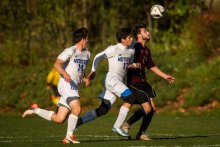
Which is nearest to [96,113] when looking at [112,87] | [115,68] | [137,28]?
[112,87]

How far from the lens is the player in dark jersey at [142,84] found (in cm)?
1449

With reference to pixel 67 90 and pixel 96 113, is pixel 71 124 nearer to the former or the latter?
pixel 67 90

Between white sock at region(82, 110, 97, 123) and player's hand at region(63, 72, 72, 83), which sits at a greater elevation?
player's hand at region(63, 72, 72, 83)

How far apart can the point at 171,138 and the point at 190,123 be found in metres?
5.23

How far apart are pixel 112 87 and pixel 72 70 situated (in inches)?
42.9

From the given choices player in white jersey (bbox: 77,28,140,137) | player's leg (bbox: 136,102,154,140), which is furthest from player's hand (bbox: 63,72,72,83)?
player's leg (bbox: 136,102,154,140)

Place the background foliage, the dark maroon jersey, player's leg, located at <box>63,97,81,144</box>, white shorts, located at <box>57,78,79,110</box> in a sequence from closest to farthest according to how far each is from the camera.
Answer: player's leg, located at <box>63,97,81,144</box> < white shorts, located at <box>57,78,79,110</box> < the dark maroon jersey < the background foliage

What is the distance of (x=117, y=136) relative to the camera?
15648 mm

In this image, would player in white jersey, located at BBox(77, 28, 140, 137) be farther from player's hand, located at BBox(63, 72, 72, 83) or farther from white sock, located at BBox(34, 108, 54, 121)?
player's hand, located at BBox(63, 72, 72, 83)

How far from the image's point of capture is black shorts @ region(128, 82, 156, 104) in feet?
47.4

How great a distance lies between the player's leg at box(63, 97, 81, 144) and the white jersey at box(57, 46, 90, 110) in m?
0.10

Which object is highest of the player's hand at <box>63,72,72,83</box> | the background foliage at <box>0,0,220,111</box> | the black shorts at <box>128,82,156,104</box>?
the player's hand at <box>63,72,72,83</box>

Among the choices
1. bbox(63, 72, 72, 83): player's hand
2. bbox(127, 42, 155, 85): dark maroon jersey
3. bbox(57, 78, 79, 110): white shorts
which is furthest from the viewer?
Result: bbox(127, 42, 155, 85): dark maroon jersey

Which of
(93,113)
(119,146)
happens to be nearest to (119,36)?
(93,113)
